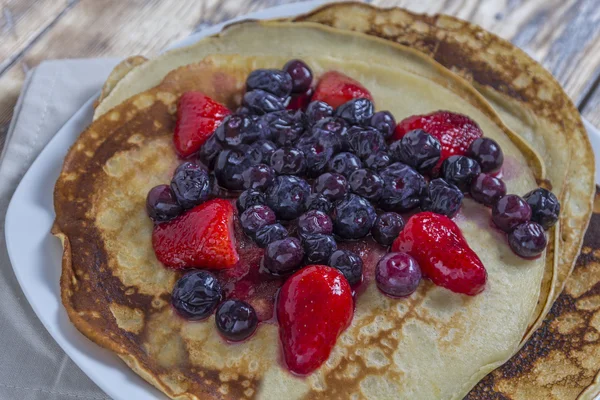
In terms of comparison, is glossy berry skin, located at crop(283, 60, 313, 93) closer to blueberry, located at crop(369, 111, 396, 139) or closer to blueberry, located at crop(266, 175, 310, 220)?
blueberry, located at crop(369, 111, 396, 139)

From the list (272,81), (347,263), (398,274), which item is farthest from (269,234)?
(272,81)

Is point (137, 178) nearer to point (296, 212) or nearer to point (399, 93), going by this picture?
point (296, 212)

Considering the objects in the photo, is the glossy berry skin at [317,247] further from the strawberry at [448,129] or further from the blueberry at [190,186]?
the strawberry at [448,129]

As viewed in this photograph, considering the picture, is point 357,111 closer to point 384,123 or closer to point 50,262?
point 384,123

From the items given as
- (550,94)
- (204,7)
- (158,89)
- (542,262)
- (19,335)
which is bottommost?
(19,335)

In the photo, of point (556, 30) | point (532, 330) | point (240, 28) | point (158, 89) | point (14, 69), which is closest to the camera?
point (532, 330)

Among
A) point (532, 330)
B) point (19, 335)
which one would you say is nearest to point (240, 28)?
point (19, 335)
